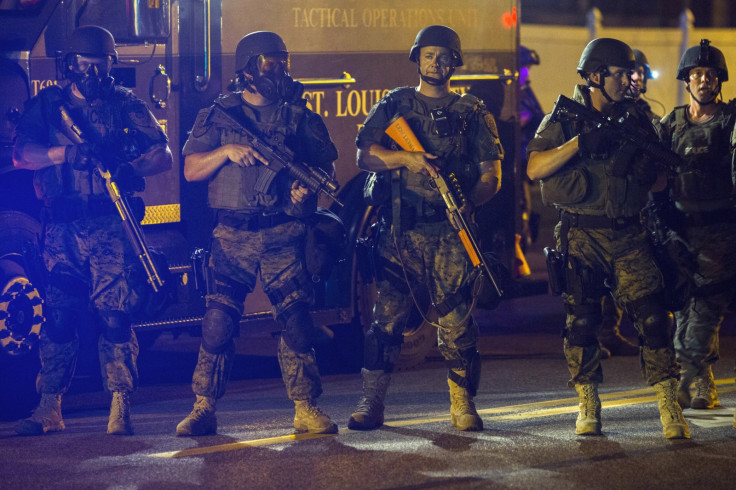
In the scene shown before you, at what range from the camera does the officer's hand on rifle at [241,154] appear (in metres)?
6.71

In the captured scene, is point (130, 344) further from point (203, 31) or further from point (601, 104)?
point (601, 104)

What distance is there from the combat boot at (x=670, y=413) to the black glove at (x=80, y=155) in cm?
335

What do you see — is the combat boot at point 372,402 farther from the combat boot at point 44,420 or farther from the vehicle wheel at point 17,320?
the vehicle wheel at point 17,320

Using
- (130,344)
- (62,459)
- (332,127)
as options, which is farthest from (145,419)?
(332,127)

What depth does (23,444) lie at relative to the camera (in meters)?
6.66

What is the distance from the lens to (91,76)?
22.7 feet

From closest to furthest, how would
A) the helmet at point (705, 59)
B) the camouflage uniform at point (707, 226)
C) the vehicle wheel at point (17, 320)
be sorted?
the helmet at point (705, 59) < the camouflage uniform at point (707, 226) < the vehicle wheel at point (17, 320)

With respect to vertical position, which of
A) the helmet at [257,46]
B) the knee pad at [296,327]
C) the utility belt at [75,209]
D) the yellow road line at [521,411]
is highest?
the helmet at [257,46]

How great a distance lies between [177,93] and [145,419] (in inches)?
84.2

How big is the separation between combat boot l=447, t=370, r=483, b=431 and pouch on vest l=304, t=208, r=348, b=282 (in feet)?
3.11

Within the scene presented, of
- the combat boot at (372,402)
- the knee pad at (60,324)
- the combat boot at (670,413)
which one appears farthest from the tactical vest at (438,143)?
the knee pad at (60,324)

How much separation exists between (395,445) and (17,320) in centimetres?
265

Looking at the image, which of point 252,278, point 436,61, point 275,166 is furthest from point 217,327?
point 436,61

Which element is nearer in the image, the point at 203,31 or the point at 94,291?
the point at 94,291
